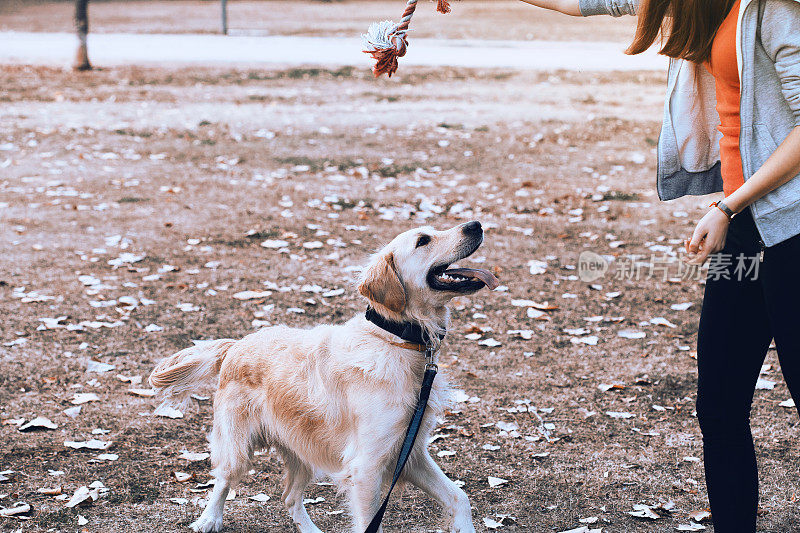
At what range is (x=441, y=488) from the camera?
11.0 feet

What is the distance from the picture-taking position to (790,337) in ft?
8.65

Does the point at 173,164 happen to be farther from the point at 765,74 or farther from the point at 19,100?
the point at 765,74

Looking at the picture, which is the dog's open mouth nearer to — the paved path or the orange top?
the orange top

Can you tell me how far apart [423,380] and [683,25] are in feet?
5.38

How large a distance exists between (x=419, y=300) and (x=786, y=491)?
2.16m

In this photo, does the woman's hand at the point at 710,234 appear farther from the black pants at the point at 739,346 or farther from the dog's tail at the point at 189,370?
the dog's tail at the point at 189,370

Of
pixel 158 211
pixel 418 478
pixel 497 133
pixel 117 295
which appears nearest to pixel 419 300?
pixel 418 478

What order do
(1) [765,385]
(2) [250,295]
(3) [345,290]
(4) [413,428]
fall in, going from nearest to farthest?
(4) [413,428], (1) [765,385], (2) [250,295], (3) [345,290]

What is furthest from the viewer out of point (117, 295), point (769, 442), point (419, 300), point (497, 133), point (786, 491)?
point (497, 133)

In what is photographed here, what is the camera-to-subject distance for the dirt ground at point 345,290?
4.11 meters

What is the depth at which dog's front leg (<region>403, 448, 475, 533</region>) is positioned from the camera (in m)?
3.30

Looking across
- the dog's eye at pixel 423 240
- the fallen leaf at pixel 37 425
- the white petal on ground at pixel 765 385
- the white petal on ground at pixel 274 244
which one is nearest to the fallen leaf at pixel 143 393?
the fallen leaf at pixel 37 425

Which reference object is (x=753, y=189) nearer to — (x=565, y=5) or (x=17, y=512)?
(x=565, y=5)

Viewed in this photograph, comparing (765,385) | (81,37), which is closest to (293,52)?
(81,37)
